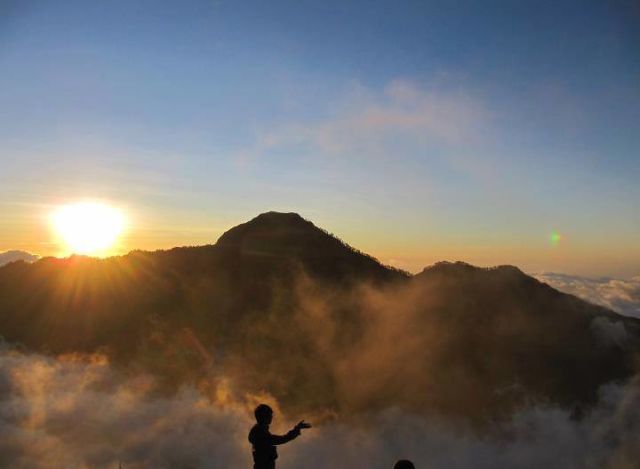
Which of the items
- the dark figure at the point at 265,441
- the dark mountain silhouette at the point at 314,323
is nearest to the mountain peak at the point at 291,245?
the dark mountain silhouette at the point at 314,323

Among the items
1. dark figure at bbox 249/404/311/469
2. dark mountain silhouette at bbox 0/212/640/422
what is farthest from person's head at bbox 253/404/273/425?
dark mountain silhouette at bbox 0/212/640/422

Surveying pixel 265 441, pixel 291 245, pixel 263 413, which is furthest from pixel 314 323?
pixel 263 413

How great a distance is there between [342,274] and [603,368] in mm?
117554

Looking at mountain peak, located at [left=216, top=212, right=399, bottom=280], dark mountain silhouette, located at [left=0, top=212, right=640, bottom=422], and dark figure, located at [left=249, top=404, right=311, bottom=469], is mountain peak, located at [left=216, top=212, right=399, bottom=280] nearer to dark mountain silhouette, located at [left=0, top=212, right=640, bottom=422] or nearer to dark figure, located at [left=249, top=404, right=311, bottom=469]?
dark mountain silhouette, located at [left=0, top=212, right=640, bottom=422]

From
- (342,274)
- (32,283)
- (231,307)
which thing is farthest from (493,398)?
(32,283)

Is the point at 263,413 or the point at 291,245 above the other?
the point at 291,245

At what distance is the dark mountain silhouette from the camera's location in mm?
151375

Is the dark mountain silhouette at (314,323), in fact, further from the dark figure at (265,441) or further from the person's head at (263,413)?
the person's head at (263,413)

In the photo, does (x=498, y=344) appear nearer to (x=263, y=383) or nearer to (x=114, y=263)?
(x=263, y=383)

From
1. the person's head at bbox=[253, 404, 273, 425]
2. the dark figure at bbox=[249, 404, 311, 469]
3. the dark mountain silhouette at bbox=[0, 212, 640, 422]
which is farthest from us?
the dark mountain silhouette at bbox=[0, 212, 640, 422]

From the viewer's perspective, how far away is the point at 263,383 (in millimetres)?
164250

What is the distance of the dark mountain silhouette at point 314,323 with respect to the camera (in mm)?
151375

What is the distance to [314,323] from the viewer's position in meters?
165

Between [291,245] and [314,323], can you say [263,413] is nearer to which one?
[291,245]
